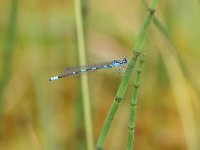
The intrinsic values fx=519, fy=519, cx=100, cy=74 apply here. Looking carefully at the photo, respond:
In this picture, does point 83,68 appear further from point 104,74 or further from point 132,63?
point 104,74

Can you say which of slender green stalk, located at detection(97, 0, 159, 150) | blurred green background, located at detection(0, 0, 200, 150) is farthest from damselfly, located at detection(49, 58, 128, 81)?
blurred green background, located at detection(0, 0, 200, 150)

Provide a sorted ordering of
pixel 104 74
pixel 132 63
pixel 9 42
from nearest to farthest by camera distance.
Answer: pixel 132 63, pixel 9 42, pixel 104 74

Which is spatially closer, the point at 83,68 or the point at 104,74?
the point at 83,68

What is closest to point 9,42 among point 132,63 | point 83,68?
point 83,68

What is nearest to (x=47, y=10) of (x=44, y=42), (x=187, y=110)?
(x=44, y=42)

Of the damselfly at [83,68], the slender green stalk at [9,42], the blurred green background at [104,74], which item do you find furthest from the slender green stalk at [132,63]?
the blurred green background at [104,74]

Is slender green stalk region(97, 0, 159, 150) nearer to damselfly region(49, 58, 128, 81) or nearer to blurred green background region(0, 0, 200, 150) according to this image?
damselfly region(49, 58, 128, 81)

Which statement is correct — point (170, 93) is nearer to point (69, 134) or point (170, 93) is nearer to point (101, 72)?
point (101, 72)

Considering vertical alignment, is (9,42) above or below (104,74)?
below
